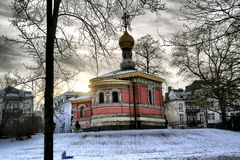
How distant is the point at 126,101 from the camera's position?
33344mm

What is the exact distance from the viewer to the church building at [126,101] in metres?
32.6

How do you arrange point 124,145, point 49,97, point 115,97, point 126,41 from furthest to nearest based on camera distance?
point 126,41 → point 115,97 → point 124,145 → point 49,97

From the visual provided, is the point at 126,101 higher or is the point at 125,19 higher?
the point at 125,19

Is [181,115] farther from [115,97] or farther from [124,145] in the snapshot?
[124,145]

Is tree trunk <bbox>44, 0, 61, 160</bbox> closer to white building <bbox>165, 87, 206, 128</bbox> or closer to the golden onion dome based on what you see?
the golden onion dome

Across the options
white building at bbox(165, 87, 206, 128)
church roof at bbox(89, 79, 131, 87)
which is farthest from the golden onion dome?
white building at bbox(165, 87, 206, 128)

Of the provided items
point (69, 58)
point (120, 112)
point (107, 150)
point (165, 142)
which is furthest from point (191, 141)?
point (69, 58)

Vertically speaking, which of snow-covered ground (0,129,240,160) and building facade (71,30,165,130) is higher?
building facade (71,30,165,130)

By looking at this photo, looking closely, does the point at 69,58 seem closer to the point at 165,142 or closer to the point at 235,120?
the point at 165,142

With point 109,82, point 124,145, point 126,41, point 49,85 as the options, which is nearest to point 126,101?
point 109,82

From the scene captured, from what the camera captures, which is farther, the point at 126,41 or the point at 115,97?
the point at 126,41

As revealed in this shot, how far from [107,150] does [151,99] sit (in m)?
16.5

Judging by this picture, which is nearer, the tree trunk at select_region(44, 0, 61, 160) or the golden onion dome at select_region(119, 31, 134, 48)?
the tree trunk at select_region(44, 0, 61, 160)

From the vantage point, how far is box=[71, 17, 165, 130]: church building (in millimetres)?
32562
